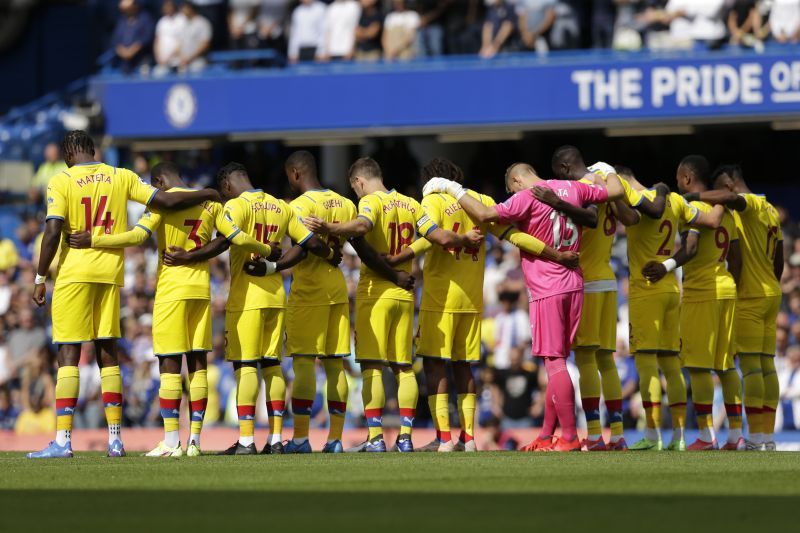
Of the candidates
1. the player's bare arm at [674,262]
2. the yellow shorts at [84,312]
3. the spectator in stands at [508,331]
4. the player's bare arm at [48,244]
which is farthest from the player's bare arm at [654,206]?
the spectator in stands at [508,331]

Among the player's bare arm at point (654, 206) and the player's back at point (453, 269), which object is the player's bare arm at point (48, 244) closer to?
the player's back at point (453, 269)

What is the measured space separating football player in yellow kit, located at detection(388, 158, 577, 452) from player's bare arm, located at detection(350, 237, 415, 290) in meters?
0.12

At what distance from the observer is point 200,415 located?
1205cm

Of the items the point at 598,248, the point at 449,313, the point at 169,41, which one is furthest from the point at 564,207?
the point at 169,41

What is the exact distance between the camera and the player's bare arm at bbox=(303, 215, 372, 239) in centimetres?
1238

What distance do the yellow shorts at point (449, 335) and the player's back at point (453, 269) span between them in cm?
7

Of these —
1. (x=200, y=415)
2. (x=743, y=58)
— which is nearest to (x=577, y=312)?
(x=200, y=415)

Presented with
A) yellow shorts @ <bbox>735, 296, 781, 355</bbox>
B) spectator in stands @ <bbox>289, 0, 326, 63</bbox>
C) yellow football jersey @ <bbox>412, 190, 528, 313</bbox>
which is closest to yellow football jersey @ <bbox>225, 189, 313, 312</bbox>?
yellow football jersey @ <bbox>412, 190, 528, 313</bbox>

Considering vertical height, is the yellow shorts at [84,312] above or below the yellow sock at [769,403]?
above

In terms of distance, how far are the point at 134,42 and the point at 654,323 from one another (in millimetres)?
14672

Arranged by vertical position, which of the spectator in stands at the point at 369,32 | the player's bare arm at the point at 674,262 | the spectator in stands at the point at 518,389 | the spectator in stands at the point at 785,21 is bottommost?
the spectator in stands at the point at 518,389

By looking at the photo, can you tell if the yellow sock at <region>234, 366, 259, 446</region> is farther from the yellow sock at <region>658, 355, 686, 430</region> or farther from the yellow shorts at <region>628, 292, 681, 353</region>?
the yellow sock at <region>658, 355, 686, 430</region>

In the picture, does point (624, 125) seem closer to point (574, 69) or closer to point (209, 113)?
point (574, 69)

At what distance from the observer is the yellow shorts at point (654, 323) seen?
42.3 ft
